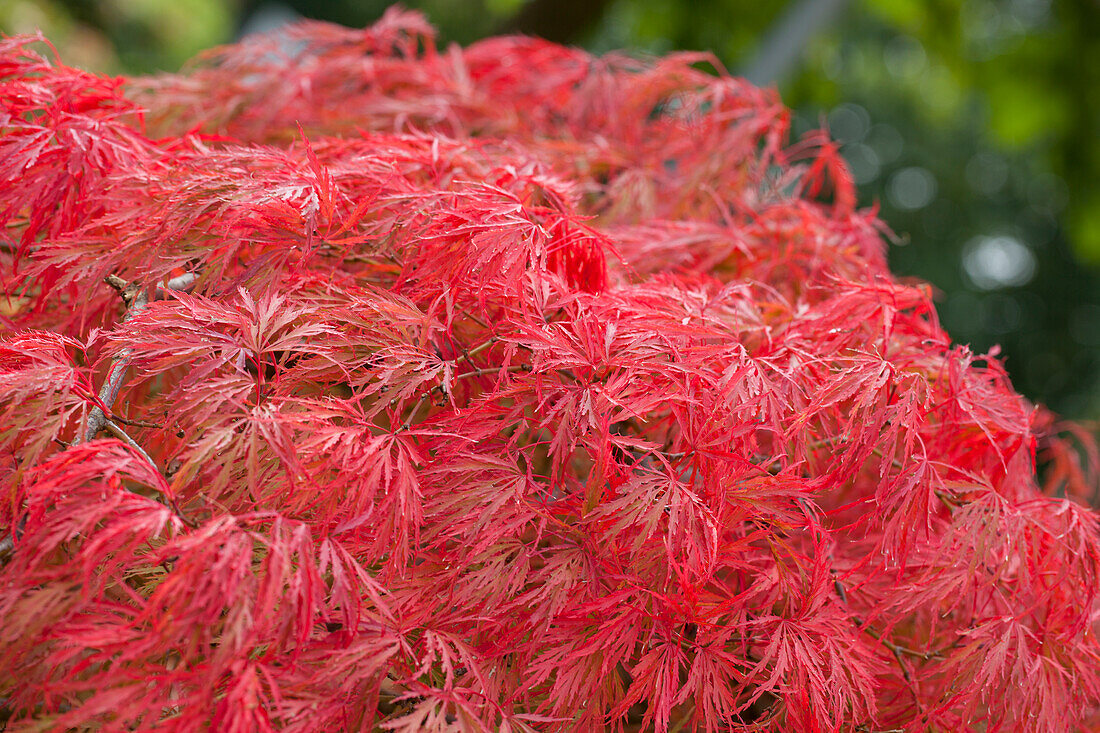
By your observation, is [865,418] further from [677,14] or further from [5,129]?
[677,14]

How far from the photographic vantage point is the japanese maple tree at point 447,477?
61cm

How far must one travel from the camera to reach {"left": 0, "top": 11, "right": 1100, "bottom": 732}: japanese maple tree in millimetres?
611

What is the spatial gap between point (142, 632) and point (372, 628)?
17 cm

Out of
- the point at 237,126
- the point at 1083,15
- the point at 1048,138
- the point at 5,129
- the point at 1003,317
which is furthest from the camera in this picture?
the point at 1003,317

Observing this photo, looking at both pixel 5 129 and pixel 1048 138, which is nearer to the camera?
pixel 5 129

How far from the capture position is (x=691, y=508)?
0.69 metres

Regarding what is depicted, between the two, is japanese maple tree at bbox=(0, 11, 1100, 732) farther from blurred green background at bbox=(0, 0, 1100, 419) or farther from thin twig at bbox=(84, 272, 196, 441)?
blurred green background at bbox=(0, 0, 1100, 419)

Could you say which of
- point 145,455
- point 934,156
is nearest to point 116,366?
point 145,455

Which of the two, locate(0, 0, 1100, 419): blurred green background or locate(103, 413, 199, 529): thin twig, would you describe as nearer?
locate(103, 413, 199, 529): thin twig

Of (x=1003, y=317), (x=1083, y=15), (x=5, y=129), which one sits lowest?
(x=1003, y=317)

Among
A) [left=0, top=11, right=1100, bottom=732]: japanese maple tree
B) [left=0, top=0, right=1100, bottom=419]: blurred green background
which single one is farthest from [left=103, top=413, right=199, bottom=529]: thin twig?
[left=0, top=0, right=1100, bottom=419]: blurred green background

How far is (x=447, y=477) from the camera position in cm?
73

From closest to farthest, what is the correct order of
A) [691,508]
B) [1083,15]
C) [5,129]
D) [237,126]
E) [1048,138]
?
[691,508] → [5,129] → [237,126] → [1083,15] → [1048,138]

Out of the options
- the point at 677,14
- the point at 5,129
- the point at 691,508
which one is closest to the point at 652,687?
the point at 691,508
